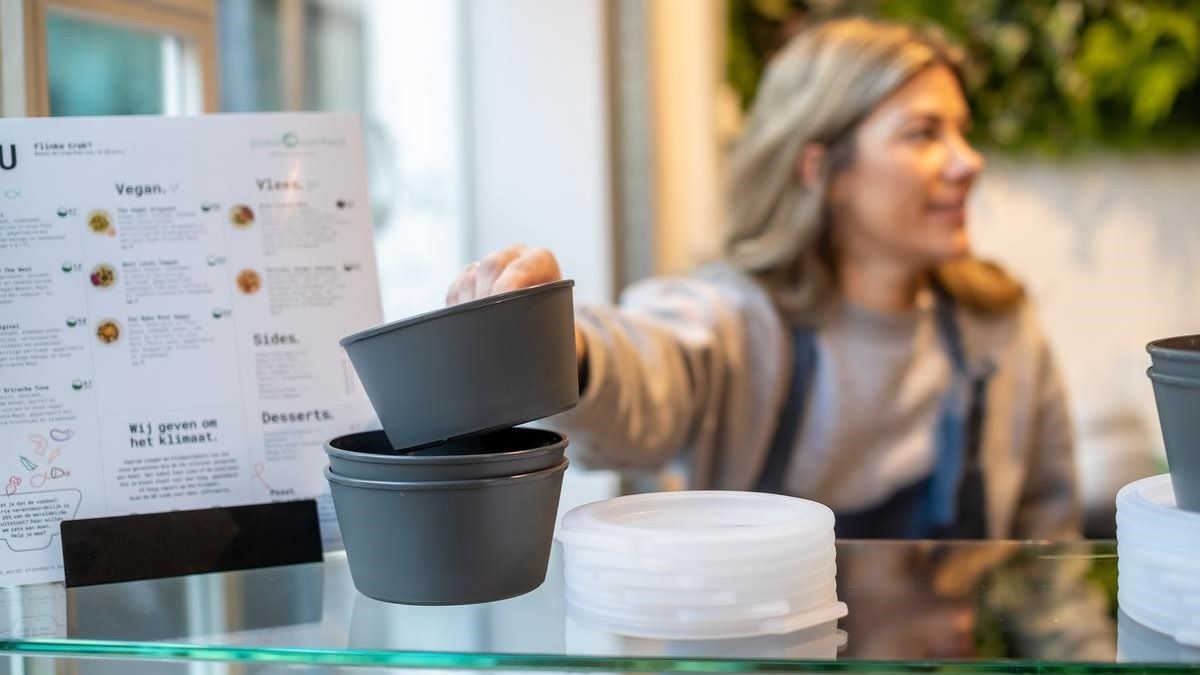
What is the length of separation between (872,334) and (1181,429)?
1182 millimetres

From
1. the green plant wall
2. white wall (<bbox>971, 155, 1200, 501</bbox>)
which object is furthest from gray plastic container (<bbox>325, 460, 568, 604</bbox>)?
white wall (<bbox>971, 155, 1200, 501</bbox>)

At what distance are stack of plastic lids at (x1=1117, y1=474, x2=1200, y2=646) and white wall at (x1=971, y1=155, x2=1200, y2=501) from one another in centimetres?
192

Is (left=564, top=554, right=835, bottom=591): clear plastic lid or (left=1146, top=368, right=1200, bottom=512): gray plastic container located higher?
(left=1146, top=368, right=1200, bottom=512): gray plastic container

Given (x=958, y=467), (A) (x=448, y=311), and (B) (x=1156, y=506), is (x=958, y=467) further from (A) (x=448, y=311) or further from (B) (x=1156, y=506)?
(A) (x=448, y=311)

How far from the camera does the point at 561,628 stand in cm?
53

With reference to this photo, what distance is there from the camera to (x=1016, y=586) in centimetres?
62

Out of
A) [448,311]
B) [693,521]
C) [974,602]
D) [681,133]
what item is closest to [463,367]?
[448,311]

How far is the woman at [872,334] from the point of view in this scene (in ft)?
5.32

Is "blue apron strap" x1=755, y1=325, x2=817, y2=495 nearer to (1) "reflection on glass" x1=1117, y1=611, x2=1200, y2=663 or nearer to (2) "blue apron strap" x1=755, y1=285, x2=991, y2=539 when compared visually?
(2) "blue apron strap" x1=755, y1=285, x2=991, y2=539

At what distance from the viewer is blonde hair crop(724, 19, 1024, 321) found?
1.66 m

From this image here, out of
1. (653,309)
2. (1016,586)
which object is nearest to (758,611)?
(1016,586)

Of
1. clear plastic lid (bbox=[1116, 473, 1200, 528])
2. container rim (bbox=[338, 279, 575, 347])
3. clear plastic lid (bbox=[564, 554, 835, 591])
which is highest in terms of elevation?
container rim (bbox=[338, 279, 575, 347])

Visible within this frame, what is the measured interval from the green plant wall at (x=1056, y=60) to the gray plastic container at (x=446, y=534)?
190 centimetres

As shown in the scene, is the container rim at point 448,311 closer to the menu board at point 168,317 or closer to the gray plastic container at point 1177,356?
the menu board at point 168,317
